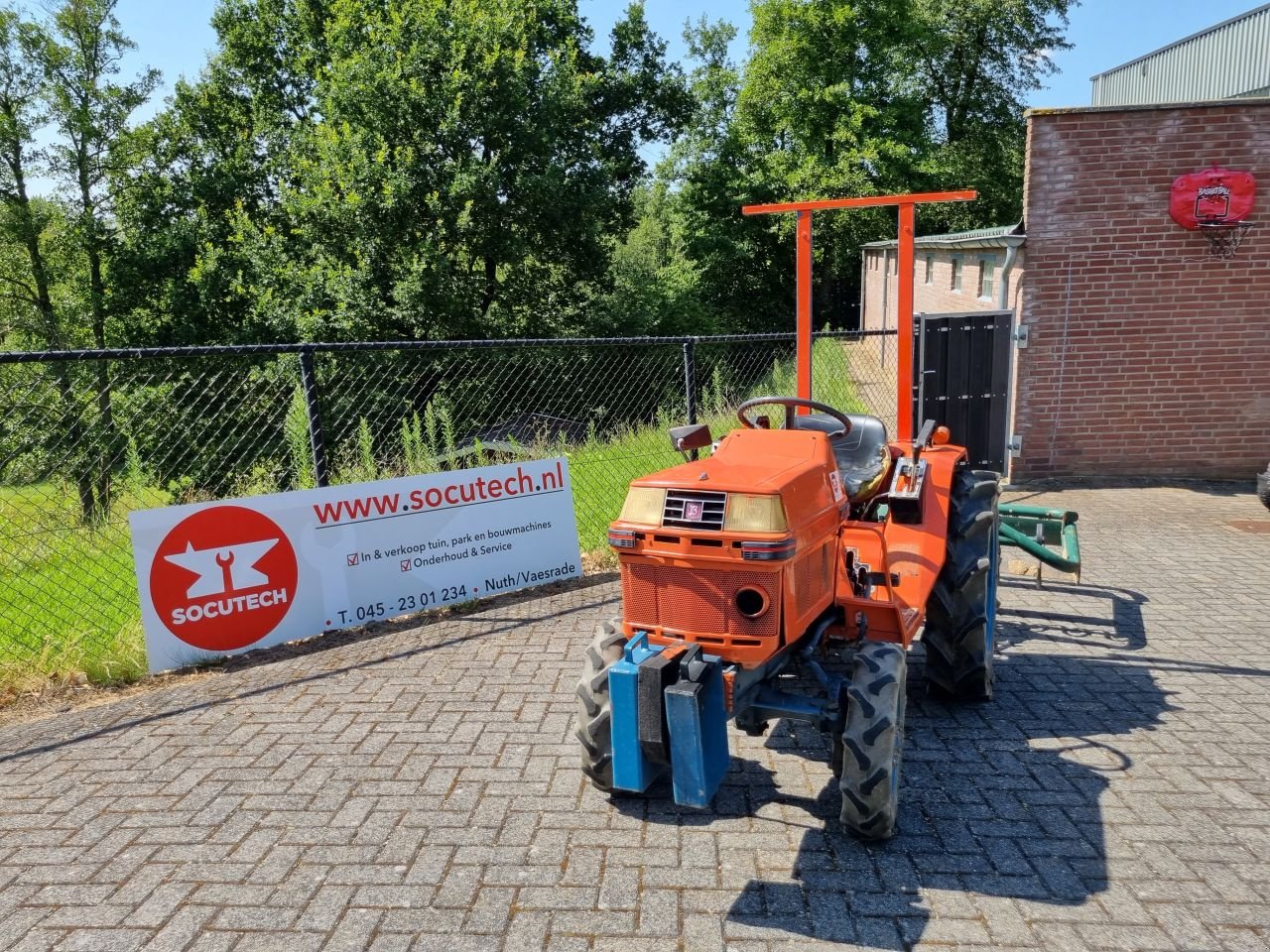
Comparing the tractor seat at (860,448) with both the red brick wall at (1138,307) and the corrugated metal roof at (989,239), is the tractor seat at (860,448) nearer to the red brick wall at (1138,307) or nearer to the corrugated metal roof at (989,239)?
the corrugated metal roof at (989,239)

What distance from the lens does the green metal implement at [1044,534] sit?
6.04 m

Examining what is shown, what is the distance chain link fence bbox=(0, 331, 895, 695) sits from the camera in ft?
19.0

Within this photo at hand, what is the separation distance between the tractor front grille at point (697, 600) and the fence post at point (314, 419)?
334cm

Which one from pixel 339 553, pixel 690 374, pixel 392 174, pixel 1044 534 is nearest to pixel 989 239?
pixel 690 374

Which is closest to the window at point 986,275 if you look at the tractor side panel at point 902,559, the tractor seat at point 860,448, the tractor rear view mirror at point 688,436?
the tractor seat at point 860,448

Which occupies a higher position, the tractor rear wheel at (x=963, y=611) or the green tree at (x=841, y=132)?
the green tree at (x=841, y=132)

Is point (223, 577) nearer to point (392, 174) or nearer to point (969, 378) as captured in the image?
point (969, 378)

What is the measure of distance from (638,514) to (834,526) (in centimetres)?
87

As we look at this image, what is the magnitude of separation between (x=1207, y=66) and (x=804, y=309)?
19.4 metres

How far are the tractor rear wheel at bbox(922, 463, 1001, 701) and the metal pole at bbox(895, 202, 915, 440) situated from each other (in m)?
0.53

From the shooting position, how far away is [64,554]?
20.6ft

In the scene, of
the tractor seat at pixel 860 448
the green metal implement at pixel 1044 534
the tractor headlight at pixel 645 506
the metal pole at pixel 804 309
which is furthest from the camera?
the green metal implement at pixel 1044 534

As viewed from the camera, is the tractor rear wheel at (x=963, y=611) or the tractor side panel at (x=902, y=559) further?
the tractor rear wheel at (x=963, y=611)

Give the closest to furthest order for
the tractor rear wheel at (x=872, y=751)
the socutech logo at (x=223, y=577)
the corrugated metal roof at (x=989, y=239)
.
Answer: the tractor rear wheel at (x=872, y=751)
the socutech logo at (x=223, y=577)
the corrugated metal roof at (x=989, y=239)
